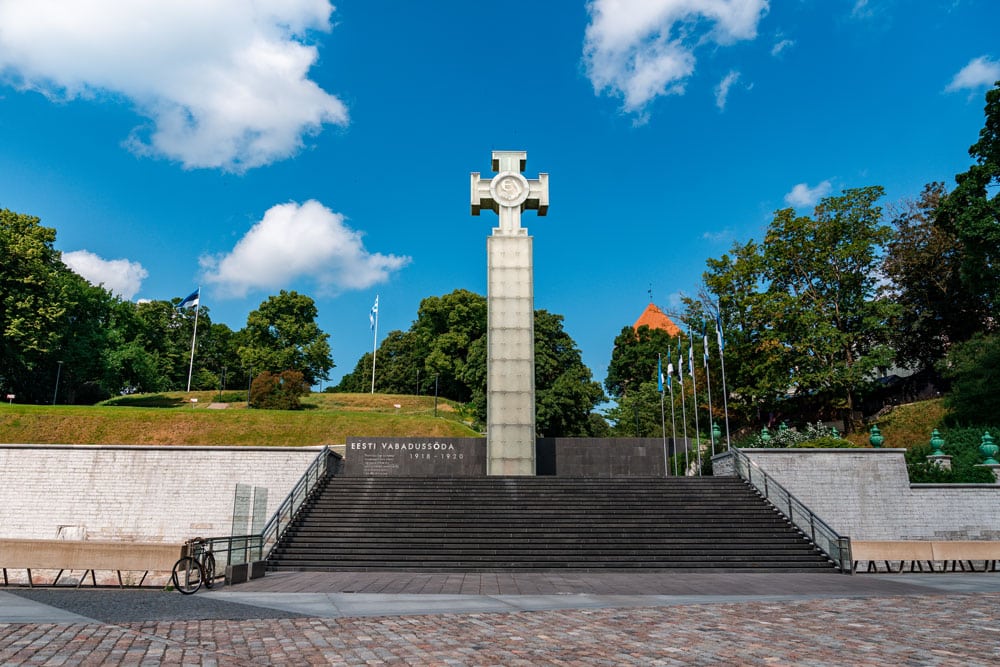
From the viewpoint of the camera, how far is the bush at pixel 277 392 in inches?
2247

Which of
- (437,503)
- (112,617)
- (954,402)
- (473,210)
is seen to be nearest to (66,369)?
(473,210)

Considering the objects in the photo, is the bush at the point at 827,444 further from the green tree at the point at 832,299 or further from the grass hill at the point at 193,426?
the grass hill at the point at 193,426

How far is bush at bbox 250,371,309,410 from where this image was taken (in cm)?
5706

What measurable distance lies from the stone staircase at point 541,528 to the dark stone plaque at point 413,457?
17.6 feet

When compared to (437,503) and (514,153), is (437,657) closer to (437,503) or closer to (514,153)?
(437,503)

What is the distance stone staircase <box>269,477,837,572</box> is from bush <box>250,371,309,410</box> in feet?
122

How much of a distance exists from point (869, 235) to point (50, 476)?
41536 millimetres

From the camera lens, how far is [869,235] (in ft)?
123

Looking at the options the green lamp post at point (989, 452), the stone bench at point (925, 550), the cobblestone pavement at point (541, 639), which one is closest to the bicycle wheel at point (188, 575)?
the cobblestone pavement at point (541, 639)

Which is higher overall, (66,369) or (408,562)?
(66,369)

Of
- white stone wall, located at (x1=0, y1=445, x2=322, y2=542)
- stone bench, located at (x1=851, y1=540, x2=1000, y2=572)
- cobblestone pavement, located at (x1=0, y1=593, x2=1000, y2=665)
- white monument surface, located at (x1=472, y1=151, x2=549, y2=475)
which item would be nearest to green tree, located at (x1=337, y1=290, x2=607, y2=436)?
white monument surface, located at (x1=472, y1=151, x2=549, y2=475)

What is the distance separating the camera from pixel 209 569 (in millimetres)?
12555

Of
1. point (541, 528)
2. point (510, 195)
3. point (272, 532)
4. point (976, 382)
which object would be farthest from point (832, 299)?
point (272, 532)

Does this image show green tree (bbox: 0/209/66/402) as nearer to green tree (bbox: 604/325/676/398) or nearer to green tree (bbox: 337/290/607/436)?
green tree (bbox: 337/290/607/436)
